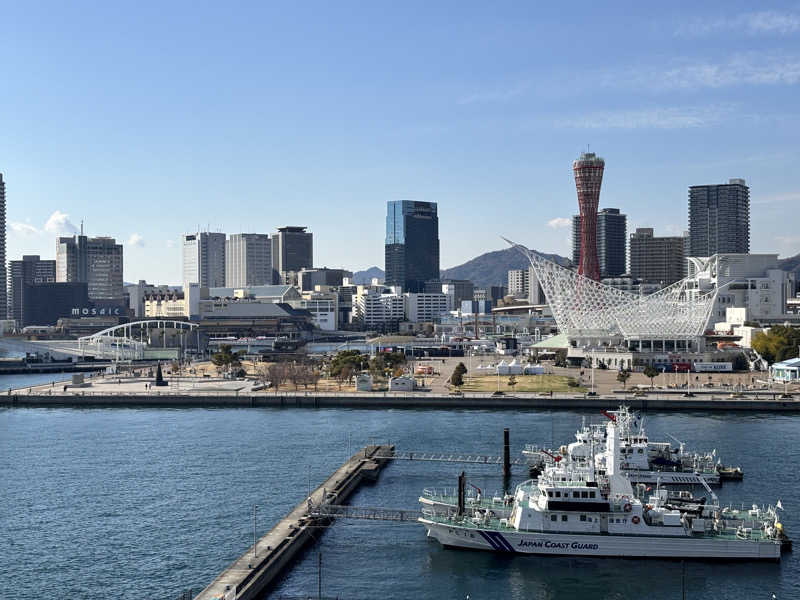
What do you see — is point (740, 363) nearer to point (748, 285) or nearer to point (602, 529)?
point (748, 285)

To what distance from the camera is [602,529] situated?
32.1m

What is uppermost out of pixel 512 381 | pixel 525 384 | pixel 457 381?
pixel 457 381

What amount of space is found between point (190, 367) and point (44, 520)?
6802cm

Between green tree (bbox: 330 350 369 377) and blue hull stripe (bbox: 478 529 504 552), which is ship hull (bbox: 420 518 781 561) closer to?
blue hull stripe (bbox: 478 529 504 552)

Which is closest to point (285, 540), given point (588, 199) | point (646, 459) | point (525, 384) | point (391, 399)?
point (646, 459)

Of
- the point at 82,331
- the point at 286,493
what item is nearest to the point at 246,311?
the point at 82,331

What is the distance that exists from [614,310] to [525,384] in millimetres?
27627

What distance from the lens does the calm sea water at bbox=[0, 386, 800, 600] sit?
2966cm

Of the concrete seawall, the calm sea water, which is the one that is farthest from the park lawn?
the calm sea water

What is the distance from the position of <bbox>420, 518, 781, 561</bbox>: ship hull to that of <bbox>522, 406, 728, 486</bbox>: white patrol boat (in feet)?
22.9

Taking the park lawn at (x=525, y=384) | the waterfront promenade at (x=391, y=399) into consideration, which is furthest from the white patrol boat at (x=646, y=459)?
the park lawn at (x=525, y=384)

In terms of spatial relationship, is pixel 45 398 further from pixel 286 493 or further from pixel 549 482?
pixel 549 482

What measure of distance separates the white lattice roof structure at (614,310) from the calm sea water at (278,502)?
3675 centimetres

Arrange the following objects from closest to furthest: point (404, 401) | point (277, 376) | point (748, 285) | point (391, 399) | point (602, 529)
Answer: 1. point (602, 529)
2. point (404, 401)
3. point (391, 399)
4. point (277, 376)
5. point (748, 285)
